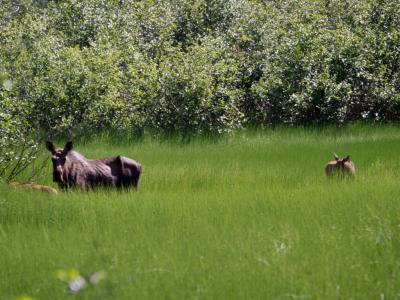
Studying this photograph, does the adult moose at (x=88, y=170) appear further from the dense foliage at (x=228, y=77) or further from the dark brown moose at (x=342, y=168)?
the dense foliage at (x=228, y=77)

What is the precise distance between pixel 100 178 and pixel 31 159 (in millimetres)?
→ 1406

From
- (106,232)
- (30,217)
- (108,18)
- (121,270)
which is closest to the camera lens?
(121,270)

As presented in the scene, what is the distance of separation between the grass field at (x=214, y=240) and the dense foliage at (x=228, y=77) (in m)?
9.30

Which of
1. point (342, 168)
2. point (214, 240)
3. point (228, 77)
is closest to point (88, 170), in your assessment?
point (342, 168)

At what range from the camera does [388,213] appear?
29.0 feet

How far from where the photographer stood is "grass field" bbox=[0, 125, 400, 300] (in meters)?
6.57

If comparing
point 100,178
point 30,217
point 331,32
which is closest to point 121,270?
point 30,217

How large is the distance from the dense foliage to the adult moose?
871 cm

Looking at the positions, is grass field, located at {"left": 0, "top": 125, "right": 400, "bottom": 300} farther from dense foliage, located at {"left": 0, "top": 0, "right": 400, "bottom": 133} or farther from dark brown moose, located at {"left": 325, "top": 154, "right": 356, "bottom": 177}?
dense foliage, located at {"left": 0, "top": 0, "right": 400, "bottom": 133}

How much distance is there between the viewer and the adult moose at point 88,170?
11640 mm

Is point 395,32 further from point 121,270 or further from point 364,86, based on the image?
point 121,270

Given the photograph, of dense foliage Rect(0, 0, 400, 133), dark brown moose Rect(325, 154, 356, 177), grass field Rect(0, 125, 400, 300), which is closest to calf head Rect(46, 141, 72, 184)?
grass field Rect(0, 125, 400, 300)

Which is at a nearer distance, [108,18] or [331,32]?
[331,32]

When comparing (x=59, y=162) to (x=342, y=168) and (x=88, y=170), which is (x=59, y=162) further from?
(x=342, y=168)
